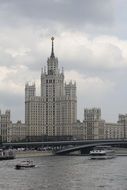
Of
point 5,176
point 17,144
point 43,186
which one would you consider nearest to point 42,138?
point 17,144

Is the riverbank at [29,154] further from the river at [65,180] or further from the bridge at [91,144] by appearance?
the river at [65,180]

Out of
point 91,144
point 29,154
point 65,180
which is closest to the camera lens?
point 65,180

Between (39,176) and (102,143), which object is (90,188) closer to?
(39,176)

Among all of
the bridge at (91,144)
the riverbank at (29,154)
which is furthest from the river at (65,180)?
the bridge at (91,144)

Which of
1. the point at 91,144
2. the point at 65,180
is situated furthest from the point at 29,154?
the point at 65,180

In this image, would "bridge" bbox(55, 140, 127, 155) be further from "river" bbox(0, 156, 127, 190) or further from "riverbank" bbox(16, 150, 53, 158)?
"river" bbox(0, 156, 127, 190)

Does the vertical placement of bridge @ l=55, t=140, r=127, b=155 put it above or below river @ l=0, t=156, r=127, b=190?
above

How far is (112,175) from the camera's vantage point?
7306 cm

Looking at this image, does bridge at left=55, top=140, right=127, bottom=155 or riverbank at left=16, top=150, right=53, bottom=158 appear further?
bridge at left=55, top=140, right=127, bottom=155

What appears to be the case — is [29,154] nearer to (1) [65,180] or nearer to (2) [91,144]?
(2) [91,144]

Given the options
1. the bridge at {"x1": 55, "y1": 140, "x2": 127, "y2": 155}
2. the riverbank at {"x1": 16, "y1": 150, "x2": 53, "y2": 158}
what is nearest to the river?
the riverbank at {"x1": 16, "y1": 150, "x2": 53, "y2": 158}

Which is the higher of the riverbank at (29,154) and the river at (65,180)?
the riverbank at (29,154)

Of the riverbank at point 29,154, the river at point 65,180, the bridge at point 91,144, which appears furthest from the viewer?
the bridge at point 91,144

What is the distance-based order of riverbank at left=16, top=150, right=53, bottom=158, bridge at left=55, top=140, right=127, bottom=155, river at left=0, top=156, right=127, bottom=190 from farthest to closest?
bridge at left=55, top=140, right=127, bottom=155 < riverbank at left=16, top=150, right=53, bottom=158 < river at left=0, top=156, right=127, bottom=190
